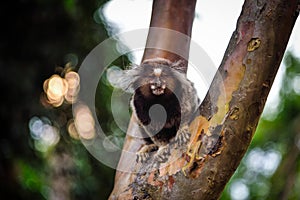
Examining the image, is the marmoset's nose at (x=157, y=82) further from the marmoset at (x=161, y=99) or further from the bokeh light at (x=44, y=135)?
the bokeh light at (x=44, y=135)

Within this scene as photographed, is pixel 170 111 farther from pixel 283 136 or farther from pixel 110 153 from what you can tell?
pixel 283 136

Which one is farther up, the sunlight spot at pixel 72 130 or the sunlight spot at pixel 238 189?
the sunlight spot at pixel 238 189

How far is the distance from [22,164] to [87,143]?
0.41 m

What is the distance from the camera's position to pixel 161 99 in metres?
1.71

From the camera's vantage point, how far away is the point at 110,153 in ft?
9.55

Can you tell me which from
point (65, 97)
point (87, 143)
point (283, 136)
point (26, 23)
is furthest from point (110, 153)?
point (283, 136)

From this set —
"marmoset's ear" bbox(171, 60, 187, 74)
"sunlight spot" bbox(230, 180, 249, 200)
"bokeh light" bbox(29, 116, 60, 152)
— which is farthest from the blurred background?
"sunlight spot" bbox(230, 180, 249, 200)

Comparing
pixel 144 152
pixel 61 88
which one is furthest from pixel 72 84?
pixel 144 152

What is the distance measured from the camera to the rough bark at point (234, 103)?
1.20 metres

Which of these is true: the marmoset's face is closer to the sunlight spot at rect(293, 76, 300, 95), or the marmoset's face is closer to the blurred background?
the blurred background

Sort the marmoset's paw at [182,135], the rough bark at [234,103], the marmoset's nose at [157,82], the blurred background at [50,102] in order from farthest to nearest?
1. the blurred background at [50,102]
2. the marmoset's nose at [157,82]
3. the marmoset's paw at [182,135]
4. the rough bark at [234,103]

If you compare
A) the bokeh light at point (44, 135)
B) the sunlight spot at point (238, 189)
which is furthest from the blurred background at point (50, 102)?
the sunlight spot at point (238, 189)

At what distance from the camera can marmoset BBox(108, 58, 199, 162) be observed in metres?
1.68

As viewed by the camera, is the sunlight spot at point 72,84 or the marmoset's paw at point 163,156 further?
the sunlight spot at point 72,84
